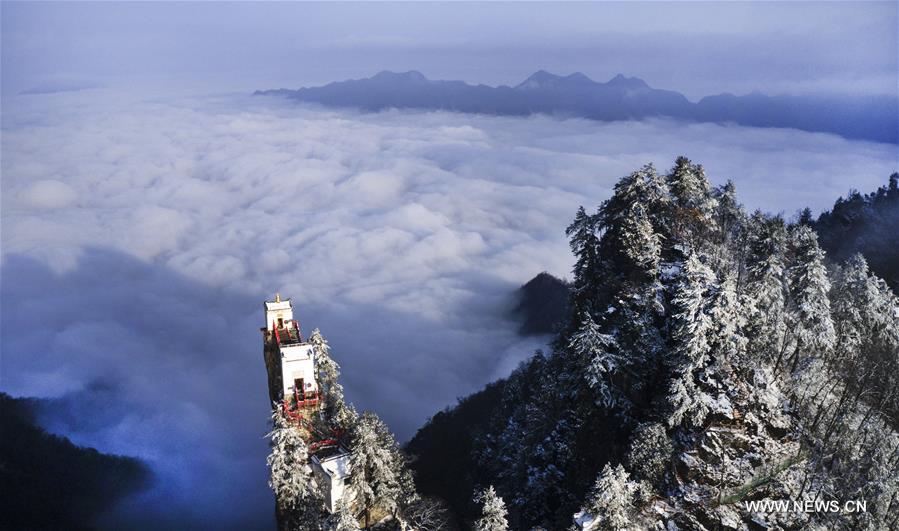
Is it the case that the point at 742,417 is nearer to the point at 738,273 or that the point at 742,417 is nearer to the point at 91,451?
the point at 738,273

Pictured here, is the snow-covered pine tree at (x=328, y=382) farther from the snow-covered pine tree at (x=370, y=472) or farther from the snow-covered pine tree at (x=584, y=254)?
the snow-covered pine tree at (x=584, y=254)

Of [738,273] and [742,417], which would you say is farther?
[738,273]

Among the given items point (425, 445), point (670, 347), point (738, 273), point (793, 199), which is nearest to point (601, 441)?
point (670, 347)

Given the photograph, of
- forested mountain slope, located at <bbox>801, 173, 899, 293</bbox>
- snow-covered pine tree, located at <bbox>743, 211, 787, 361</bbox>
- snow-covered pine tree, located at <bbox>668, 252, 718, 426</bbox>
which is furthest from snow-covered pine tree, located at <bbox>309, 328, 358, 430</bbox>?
forested mountain slope, located at <bbox>801, 173, 899, 293</bbox>

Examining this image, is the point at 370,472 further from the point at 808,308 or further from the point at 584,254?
the point at 808,308

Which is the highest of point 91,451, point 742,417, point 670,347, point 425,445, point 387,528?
point 670,347

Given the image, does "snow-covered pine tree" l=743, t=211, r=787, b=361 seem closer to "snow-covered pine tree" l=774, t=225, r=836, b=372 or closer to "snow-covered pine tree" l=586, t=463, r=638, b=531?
"snow-covered pine tree" l=774, t=225, r=836, b=372

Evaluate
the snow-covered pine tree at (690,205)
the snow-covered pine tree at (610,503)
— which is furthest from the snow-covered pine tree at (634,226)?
the snow-covered pine tree at (610,503)
